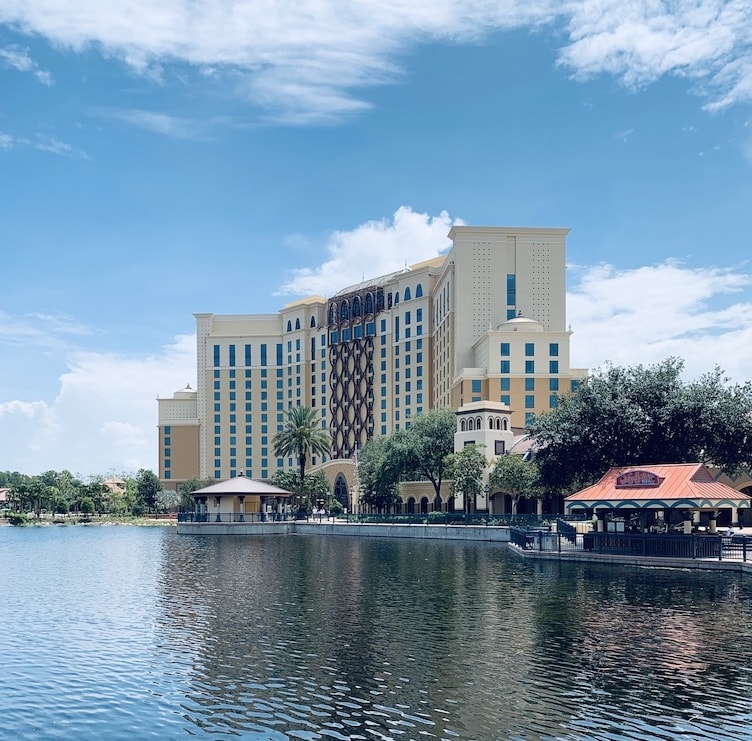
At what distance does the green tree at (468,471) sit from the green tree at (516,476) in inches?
74.6

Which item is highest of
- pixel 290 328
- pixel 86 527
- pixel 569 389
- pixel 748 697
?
pixel 290 328

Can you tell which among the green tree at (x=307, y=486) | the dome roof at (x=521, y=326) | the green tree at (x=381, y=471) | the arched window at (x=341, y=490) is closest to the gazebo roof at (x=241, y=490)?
the green tree at (x=307, y=486)

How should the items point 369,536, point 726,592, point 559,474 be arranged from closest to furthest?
point 726,592, point 559,474, point 369,536

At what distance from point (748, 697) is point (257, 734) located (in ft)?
39.1

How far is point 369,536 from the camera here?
298 feet

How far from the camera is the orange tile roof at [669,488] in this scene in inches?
1970

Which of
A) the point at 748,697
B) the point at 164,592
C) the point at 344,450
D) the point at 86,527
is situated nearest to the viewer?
the point at 748,697

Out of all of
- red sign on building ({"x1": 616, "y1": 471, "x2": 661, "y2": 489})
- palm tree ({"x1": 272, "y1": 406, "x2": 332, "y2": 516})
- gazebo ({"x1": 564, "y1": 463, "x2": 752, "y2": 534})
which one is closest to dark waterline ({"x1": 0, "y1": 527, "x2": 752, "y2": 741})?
gazebo ({"x1": 564, "y1": 463, "x2": 752, "y2": 534})

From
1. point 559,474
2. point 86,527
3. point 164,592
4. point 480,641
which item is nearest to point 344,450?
point 86,527

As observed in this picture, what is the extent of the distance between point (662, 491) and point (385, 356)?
112 meters

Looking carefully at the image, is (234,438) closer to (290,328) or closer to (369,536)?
(290,328)

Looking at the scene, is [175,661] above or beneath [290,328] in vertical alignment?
beneath

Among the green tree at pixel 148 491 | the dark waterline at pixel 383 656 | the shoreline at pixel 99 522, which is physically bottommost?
the shoreline at pixel 99 522

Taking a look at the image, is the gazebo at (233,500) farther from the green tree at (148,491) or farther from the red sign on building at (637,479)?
the red sign on building at (637,479)
